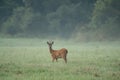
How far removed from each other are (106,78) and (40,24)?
1577 inches

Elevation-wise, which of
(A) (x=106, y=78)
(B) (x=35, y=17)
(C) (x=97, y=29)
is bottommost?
(A) (x=106, y=78)

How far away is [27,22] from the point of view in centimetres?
4969

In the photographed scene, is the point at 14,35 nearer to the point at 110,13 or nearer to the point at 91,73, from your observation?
the point at 110,13

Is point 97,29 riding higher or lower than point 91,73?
higher

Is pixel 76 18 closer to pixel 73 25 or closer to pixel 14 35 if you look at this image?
pixel 73 25

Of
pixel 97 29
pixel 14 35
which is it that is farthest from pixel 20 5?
pixel 97 29

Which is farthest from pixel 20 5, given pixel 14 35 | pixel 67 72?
pixel 67 72

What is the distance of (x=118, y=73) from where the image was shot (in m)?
12.2

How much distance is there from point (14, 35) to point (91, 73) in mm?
37074

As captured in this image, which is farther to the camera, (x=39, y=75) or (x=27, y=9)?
(x=27, y=9)

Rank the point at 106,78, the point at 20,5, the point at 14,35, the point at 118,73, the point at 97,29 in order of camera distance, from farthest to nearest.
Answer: the point at 20,5
the point at 14,35
the point at 97,29
the point at 118,73
the point at 106,78

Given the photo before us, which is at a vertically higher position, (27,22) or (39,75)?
(27,22)

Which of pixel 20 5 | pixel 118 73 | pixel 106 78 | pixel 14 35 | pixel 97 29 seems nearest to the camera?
pixel 106 78

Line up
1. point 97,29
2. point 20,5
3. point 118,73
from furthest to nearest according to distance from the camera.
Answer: point 20,5, point 97,29, point 118,73
